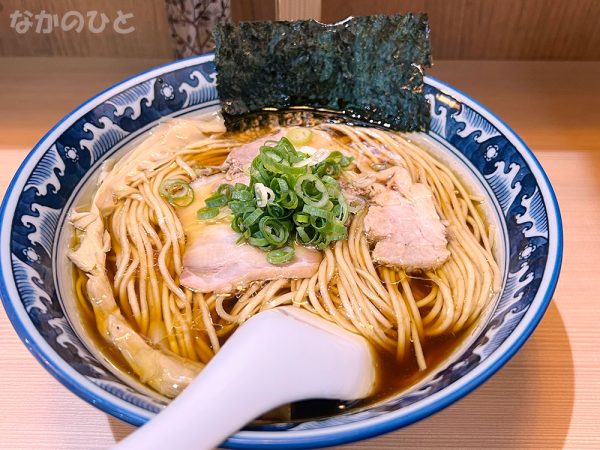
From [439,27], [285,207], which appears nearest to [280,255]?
[285,207]

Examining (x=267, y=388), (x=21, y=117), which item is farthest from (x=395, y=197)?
(x=21, y=117)

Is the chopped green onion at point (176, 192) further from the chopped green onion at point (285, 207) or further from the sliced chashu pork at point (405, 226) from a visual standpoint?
the sliced chashu pork at point (405, 226)

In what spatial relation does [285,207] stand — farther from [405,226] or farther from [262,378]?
[262,378]

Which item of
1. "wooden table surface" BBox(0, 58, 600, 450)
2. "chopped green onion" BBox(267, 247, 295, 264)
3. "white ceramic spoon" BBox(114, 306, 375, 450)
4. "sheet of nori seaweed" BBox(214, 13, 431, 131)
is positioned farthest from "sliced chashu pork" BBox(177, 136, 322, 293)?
"sheet of nori seaweed" BBox(214, 13, 431, 131)

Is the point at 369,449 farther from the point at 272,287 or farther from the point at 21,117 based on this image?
the point at 21,117

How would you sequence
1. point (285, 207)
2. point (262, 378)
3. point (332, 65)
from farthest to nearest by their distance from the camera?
point (332, 65) < point (285, 207) < point (262, 378)

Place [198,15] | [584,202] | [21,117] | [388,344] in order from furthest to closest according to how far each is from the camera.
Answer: [21,117] → [198,15] → [584,202] → [388,344]
